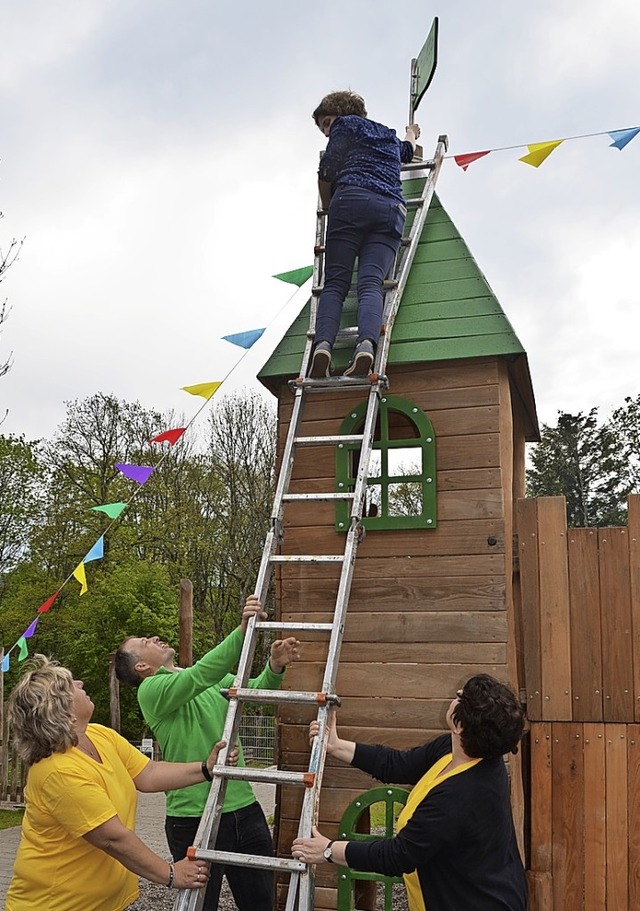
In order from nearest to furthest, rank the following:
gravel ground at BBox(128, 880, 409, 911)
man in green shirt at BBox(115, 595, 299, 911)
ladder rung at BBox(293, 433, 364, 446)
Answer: man in green shirt at BBox(115, 595, 299, 911) < ladder rung at BBox(293, 433, 364, 446) < gravel ground at BBox(128, 880, 409, 911)

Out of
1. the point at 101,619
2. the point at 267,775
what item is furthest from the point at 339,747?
the point at 101,619

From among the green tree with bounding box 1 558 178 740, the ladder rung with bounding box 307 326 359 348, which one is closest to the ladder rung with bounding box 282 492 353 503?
the ladder rung with bounding box 307 326 359 348

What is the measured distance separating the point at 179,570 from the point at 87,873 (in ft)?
68.9

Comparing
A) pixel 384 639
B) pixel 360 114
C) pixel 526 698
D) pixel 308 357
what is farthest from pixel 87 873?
pixel 360 114

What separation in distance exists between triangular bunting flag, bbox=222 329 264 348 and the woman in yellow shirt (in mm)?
3441

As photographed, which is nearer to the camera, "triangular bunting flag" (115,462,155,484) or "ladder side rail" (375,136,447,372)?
"ladder side rail" (375,136,447,372)

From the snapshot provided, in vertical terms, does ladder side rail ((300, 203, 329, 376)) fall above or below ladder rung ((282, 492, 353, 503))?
above

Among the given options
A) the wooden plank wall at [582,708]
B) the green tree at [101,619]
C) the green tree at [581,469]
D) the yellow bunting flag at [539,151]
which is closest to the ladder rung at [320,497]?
the wooden plank wall at [582,708]

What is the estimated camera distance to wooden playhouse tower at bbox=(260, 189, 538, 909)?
15.6 feet

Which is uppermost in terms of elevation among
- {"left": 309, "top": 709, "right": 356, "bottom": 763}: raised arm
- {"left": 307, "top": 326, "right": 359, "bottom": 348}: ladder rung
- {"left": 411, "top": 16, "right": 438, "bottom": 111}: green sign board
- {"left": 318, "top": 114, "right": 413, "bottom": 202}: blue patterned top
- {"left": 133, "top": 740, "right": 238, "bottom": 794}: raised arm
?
{"left": 411, "top": 16, "right": 438, "bottom": 111}: green sign board

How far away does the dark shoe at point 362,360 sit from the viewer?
15.9 ft

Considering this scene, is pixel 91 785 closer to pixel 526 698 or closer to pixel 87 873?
pixel 87 873

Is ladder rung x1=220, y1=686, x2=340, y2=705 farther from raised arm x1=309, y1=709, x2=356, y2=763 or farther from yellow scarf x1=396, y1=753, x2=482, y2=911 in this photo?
yellow scarf x1=396, y1=753, x2=482, y2=911

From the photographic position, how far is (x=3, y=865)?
9773 mm
